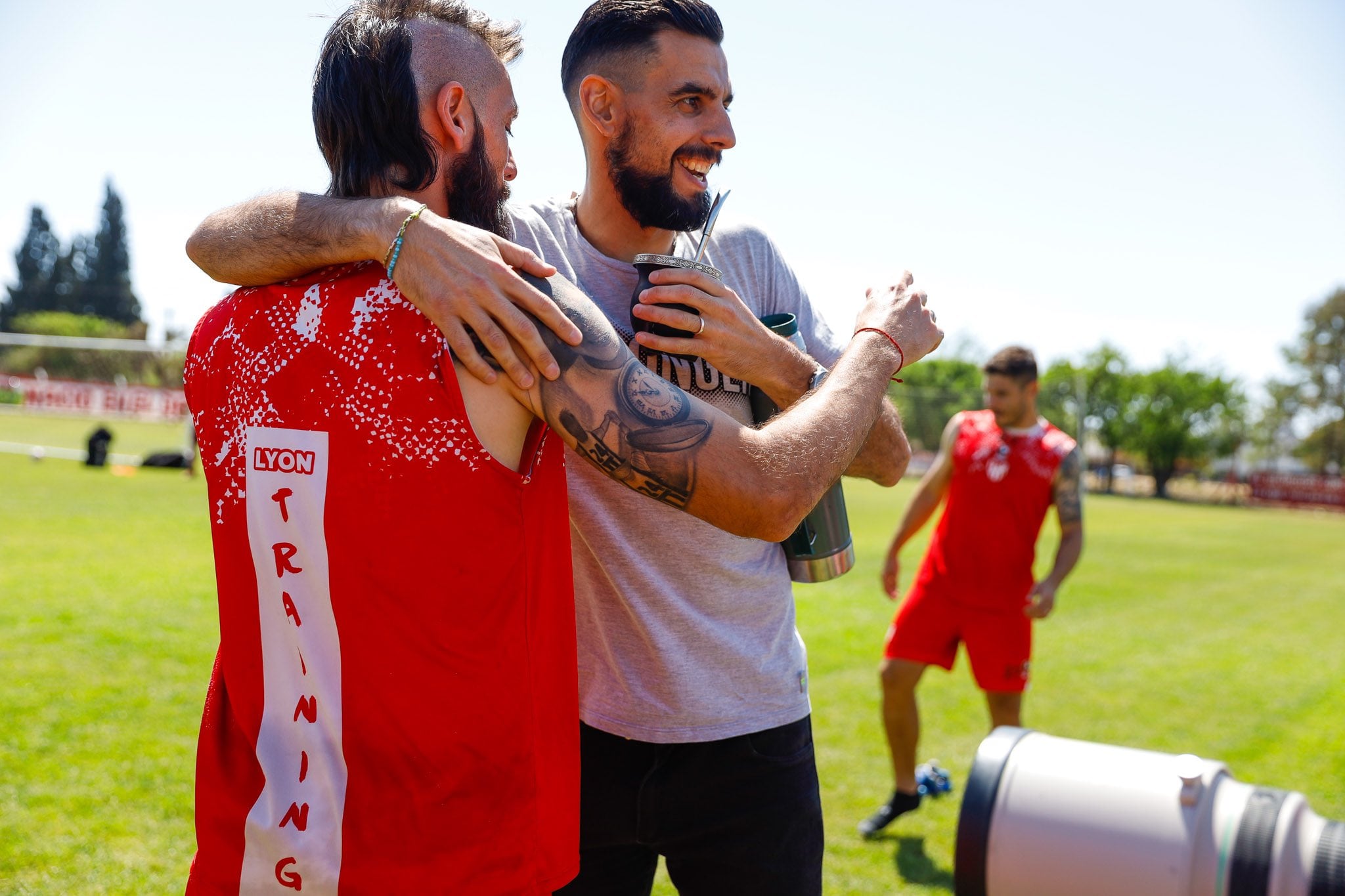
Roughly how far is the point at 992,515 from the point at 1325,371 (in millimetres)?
95959

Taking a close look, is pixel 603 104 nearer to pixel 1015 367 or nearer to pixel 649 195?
pixel 649 195

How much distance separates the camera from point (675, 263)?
6.15 ft

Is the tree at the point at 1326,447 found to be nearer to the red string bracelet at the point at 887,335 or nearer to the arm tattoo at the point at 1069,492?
the arm tattoo at the point at 1069,492

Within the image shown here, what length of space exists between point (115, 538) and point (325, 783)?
1291cm

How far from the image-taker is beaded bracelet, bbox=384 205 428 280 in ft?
4.80

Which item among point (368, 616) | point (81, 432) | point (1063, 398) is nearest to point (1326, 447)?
point (1063, 398)

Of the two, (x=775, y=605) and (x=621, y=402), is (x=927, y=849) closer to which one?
(x=775, y=605)

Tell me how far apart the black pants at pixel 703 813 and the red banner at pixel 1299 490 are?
62.4m

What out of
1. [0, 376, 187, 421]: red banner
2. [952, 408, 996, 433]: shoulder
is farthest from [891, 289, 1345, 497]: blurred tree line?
[952, 408, 996, 433]: shoulder

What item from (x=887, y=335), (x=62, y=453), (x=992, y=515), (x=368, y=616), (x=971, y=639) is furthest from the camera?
(x=62, y=453)

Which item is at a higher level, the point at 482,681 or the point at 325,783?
the point at 482,681

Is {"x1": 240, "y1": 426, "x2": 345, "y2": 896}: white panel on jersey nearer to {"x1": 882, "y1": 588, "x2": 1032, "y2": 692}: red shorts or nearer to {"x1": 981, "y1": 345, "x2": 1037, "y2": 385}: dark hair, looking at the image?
{"x1": 882, "y1": 588, "x2": 1032, "y2": 692}: red shorts

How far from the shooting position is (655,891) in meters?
4.39

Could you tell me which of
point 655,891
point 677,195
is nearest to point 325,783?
point 677,195
